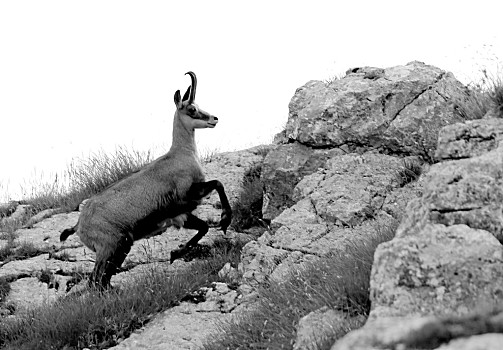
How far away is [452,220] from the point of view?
5.18 meters

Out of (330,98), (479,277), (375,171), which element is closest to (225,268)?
(375,171)

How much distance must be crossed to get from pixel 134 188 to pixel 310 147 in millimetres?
2565

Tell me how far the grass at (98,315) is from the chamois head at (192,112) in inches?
101

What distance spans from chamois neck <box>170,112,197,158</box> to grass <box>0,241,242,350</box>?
220cm

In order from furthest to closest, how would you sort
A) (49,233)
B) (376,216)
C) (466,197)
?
(49,233), (376,216), (466,197)

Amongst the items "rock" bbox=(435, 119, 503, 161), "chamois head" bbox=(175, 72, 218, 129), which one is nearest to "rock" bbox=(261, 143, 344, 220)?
"chamois head" bbox=(175, 72, 218, 129)

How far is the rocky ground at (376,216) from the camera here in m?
4.68

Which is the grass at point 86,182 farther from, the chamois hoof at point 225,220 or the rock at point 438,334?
the rock at point 438,334

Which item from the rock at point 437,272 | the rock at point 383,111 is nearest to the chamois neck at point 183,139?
the rock at point 383,111

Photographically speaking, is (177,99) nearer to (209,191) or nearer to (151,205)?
(209,191)

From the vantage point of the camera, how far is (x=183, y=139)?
11.4 meters

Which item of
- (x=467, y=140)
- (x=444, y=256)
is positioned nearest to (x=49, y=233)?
(x=467, y=140)

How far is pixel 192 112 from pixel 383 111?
2.76 m

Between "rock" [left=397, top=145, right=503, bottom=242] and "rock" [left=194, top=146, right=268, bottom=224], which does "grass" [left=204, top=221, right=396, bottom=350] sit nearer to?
"rock" [left=397, top=145, right=503, bottom=242]
